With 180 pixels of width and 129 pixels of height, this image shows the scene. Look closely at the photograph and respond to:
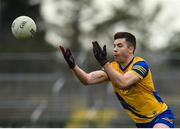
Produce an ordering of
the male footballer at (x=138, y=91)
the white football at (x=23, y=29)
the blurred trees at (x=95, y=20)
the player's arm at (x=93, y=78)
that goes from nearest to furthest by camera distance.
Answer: the male footballer at (x=138, y=91)
the white football at (x=23, y=29)
the player's arm at (x=93, y=78)
the blurred trees at (x=95, y=20)

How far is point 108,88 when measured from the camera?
18.1m

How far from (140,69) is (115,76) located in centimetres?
54

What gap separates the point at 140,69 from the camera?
8.65m

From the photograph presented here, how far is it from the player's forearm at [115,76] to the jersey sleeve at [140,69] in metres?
0.31

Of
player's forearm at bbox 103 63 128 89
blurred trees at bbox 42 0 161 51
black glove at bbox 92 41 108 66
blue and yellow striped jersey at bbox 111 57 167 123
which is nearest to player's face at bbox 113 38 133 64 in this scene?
blue and yellow striped jersey at bbox 111 57 167 123

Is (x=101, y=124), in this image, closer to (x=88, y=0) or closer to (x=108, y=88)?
(x=108, y=88)

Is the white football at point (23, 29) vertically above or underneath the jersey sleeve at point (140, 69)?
above

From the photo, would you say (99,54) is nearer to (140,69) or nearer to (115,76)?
(115,76)

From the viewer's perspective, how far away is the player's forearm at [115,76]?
8156 mm

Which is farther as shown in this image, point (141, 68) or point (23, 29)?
point (23, 29)

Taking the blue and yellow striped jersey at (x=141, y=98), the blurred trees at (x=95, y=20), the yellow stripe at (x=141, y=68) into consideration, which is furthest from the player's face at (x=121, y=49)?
the blurred trees at (x=95, y=20)

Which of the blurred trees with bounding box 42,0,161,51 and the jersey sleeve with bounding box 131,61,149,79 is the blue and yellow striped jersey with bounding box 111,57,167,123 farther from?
the blurred trees with bounding box 42,0,161,51

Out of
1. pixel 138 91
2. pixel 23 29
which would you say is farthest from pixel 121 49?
pixel 23 29

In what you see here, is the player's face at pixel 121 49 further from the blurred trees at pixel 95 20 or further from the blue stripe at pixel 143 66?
the blurred trees at pixel 95 20
